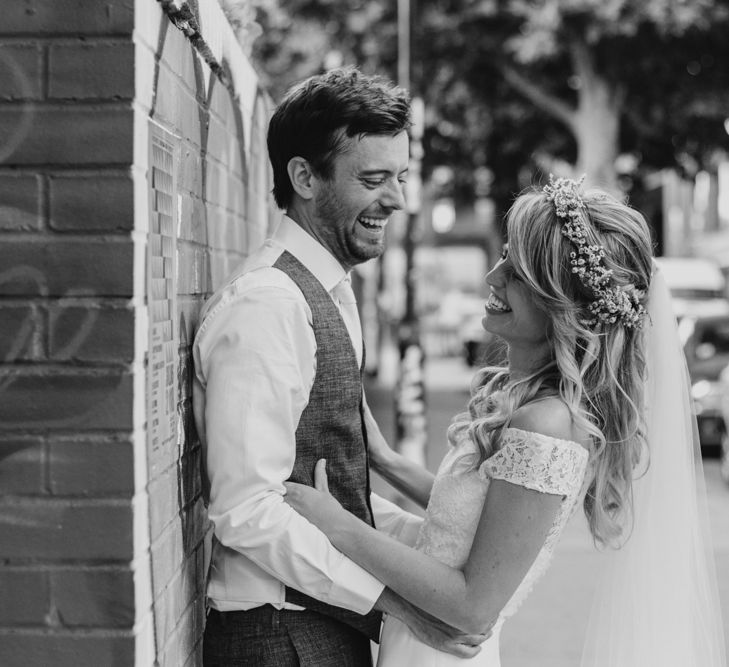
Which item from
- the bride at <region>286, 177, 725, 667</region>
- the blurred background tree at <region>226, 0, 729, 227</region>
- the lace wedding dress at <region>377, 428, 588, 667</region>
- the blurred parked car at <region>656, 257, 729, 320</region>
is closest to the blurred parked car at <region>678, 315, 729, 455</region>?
the blurred parked car at <region>656, 257, 729, 320</region>

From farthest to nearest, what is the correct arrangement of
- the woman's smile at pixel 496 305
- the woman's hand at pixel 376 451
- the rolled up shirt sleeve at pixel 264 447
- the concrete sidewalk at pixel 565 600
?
the concrete sidewalk at pixel 565 600
the woman's hand at pixel 376 451
the woman's smile at pixel 496 305
the rolled up shirt sleeve at pixel 264 447

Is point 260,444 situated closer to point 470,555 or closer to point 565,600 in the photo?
point 470,555

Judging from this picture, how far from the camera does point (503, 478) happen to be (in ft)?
7.22

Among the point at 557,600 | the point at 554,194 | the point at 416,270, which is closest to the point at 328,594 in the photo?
the point at 554,194

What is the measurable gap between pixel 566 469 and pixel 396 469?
67 centimetres

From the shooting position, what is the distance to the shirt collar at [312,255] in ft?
7.73

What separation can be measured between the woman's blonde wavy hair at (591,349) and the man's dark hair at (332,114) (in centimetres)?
37

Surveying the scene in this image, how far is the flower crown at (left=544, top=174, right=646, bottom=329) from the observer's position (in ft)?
7.61

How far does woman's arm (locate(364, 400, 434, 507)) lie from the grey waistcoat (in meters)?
0.36

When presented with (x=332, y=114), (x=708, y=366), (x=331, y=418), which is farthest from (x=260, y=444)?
(x=708, y=366)

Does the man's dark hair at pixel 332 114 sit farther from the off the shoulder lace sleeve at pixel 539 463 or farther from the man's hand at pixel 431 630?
the man's hand at pixel 431 630

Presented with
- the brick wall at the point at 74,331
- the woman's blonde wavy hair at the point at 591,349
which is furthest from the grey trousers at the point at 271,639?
the woman's blonde wavy hair at the point at 591,349

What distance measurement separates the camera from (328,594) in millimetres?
2102

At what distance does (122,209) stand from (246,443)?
0.52 meters
